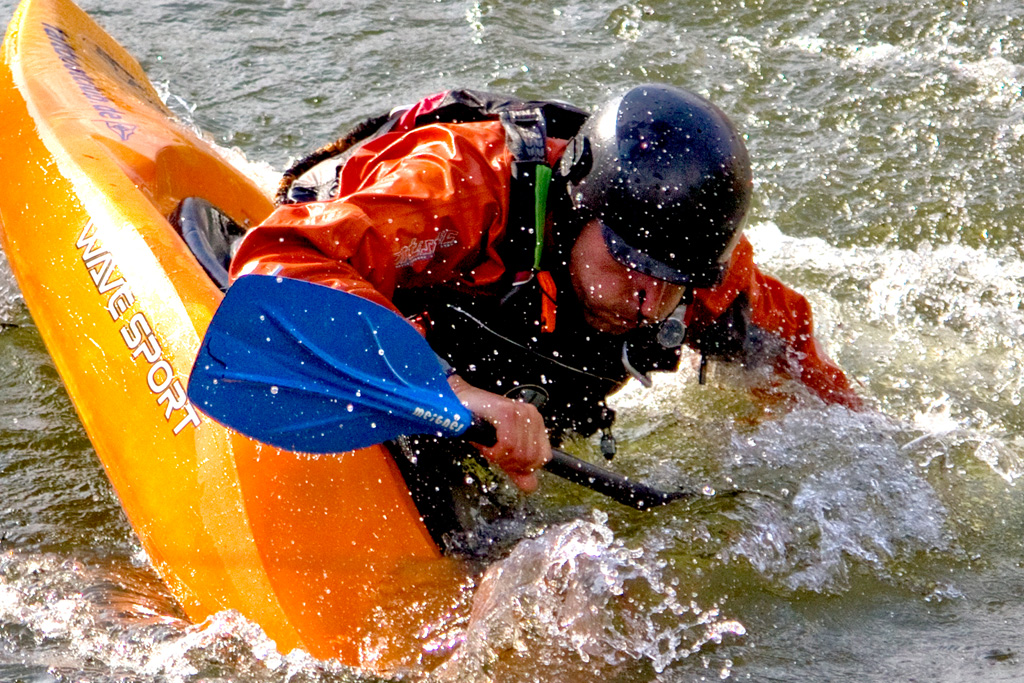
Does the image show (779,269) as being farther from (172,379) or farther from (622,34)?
(172,379)

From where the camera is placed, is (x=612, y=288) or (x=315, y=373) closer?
(x=315, y=373)

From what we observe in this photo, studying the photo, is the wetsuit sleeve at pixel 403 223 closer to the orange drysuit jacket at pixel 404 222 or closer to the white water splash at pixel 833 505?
the orange drysuit jacket at pixel 404 222

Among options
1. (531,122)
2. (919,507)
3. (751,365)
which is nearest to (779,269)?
(751,365)

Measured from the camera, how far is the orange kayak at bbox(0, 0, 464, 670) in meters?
2.44

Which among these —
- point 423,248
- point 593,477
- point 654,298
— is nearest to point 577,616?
point 593,477

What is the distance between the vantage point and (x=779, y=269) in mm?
4469

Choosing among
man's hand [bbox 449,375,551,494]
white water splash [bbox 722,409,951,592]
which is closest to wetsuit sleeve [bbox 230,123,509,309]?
man's hand [bbox 449,375,551,494]

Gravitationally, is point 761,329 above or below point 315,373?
below

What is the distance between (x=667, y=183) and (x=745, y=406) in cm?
114

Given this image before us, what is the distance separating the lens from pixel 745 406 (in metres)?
3.49

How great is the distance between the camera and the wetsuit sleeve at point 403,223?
7.82 ft

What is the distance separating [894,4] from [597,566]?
14.2 ft

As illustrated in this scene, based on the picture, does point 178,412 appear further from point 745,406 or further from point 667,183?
point 745,406

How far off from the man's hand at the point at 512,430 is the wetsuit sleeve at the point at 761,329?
92 cm
